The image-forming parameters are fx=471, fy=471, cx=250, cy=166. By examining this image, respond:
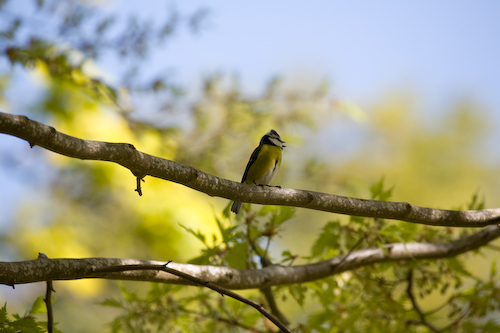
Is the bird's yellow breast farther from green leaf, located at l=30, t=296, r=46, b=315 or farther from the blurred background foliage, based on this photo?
green leaf, located at l=30, t=296, r=46, b=315

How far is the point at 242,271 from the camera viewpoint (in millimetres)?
2756

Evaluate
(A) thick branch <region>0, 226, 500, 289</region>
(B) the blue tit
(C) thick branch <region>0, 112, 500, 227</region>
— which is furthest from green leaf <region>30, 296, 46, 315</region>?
(B) the blue tit

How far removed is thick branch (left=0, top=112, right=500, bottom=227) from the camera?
5.46ft

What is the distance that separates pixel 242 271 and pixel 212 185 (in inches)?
30.3

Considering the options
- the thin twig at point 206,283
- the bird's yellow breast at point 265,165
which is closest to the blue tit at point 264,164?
the bird's yellow breast at point 265,165

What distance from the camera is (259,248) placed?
309cm

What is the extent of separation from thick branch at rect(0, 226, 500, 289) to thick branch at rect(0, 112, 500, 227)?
42 cm

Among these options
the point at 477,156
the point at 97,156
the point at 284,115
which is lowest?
the point at 97,156

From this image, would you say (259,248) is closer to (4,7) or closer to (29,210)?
(4,7)

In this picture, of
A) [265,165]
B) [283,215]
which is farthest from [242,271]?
[265,165]

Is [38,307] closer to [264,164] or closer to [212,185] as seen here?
[212,185]

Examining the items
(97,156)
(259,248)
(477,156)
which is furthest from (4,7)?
(477,156)

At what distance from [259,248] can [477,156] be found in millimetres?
15849

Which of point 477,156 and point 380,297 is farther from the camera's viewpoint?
point 477,156
